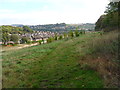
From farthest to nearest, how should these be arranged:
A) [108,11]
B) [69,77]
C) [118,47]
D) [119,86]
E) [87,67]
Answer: [108,11] < [118,47] < [87,67] < [69,77] < [119,86]

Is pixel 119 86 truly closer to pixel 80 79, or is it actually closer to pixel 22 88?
pixel 80 79

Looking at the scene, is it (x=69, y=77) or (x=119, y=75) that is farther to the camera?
(x=69, y=77)

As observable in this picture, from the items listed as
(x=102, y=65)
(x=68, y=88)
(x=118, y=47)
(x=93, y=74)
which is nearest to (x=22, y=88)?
(x=68, y=88)

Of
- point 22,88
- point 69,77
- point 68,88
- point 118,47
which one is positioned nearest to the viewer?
point 68,88

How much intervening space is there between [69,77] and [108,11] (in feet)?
32.0

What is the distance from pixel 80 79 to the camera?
455cm

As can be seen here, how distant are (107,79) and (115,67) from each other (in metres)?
0.82

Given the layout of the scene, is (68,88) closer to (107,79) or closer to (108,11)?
(107,79)

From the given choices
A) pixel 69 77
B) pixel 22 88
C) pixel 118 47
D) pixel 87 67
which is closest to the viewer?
pixel 22 88

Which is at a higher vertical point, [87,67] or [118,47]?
[118,47]

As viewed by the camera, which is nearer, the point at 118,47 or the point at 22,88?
the point at 22,88

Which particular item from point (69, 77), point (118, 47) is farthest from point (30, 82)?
point (118, 47)

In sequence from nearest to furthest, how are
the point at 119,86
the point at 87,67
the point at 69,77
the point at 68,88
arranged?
the point at 119,86 → the point at 68,88 → the point at 69,77 → the point at 87,67

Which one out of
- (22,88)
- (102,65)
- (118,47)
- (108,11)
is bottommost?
(22,88)
